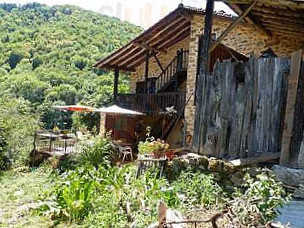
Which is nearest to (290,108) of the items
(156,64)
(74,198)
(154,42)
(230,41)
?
(74,198)

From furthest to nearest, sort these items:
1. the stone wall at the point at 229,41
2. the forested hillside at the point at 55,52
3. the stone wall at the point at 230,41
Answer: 1. the forested hillside at the point at 55,52
2. the stone wall at the point at 230,41
3. the stone wall at the point at 229,41

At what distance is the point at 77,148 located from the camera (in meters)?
14.6

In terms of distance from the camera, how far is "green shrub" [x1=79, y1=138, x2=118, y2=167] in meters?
13.2

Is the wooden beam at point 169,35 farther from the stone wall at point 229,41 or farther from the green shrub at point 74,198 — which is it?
the green shrub at point 74,198

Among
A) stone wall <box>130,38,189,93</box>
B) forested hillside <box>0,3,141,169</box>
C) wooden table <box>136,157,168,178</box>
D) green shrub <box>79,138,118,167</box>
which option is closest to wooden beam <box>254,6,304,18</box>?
wooden table <box>136,157,168,178</box>

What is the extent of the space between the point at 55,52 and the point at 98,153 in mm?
30477

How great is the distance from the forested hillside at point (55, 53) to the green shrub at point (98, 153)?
13.2 m

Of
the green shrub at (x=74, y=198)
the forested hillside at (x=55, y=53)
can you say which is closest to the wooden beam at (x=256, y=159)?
the green shrub at (x=74, y=198)

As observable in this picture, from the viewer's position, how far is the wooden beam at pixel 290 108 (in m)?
5.09

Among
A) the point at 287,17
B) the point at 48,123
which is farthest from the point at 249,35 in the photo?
the point at 48,123

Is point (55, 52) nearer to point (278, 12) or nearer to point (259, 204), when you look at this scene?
point (278, 12)

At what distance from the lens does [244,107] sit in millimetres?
5758

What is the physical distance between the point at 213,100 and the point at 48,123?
24815 millimetres

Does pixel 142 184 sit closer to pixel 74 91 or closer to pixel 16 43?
pixel 74 91
